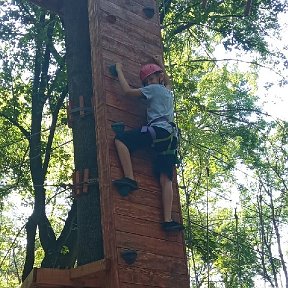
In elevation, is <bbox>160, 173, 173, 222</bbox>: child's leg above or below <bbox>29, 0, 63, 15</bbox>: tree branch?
below

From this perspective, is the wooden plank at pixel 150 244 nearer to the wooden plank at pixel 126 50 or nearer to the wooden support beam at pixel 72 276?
the wooden support beam at pixel 72 276

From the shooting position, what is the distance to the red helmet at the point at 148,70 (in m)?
3.95

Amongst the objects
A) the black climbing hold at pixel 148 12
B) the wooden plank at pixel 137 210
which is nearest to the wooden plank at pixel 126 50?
the black climbing hold at pixel 148 12

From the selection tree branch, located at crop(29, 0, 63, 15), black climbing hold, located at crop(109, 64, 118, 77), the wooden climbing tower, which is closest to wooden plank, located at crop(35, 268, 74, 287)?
the wooden climbing tower

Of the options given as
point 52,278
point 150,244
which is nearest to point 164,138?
point 150,244

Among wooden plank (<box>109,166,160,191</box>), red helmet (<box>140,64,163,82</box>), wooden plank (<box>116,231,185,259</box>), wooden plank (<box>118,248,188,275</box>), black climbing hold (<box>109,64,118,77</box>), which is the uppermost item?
red helmet (<box>140,64,163,82</box>)

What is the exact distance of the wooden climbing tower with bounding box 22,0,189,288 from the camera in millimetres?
3000

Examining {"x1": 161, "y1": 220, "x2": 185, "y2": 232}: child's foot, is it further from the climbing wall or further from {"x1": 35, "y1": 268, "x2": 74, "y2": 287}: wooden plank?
{"x1": 35, "y1": 268, "x2": 74, "y2": 287}: wooden plank

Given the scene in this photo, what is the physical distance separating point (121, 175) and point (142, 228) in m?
0.39

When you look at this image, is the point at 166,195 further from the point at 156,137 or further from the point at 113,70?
the point at 113,70

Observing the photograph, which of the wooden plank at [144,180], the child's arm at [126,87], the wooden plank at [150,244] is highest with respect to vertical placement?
the child's arm at [126,87]

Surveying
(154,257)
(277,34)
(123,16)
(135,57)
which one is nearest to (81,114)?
(135,57)

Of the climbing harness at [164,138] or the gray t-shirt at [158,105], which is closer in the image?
the climbing harness at [164,138]

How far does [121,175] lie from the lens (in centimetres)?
340
